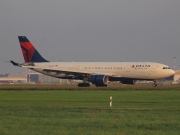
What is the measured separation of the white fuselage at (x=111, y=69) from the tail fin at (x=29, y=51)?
375 cm

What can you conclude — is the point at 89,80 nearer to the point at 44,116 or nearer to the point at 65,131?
the point at 44,116

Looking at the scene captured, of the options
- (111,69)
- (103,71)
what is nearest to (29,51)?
(103,71)

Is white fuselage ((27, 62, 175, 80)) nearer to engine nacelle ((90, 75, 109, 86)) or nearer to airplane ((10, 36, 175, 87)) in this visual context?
airplane ((10, 36, 175, 87))

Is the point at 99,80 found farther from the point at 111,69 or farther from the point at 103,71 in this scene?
the point at 103,71

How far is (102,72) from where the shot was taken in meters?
93.9

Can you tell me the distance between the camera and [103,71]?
93.9 meters

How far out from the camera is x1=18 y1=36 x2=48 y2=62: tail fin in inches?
4063

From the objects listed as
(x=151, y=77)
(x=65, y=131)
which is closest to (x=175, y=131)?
(x=65, y=131)

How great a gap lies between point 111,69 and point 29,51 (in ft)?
59.8

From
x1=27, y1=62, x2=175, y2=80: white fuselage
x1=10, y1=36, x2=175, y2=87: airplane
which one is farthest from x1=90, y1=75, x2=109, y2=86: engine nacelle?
x1=27, y1=62, x2=175, y2=80: white fuselage

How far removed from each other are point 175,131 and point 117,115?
852 cm

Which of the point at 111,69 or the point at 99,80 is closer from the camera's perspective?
the point at 99,80

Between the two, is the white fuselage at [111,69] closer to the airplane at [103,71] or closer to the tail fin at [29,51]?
the airplane at [103,71]

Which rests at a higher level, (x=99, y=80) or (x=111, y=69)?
(x=111, y=69)
